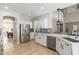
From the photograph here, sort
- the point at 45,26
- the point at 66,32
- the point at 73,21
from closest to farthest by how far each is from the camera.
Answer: the point at 73,21 < the point at 66,32 < the point at 45,26

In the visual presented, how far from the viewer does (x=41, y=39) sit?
13.7ft

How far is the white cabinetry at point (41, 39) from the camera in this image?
3.74 m

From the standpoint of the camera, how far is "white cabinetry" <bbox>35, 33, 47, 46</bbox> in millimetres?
3743

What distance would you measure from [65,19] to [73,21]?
24 centimetres

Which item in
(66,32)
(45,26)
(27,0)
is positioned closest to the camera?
(27,0)

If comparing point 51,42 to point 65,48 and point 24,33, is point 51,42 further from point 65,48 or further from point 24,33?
point 24,33

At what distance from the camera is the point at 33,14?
131 inches

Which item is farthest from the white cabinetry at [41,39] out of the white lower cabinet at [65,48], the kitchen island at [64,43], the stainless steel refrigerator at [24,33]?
the white lower cabinet at [65,48]

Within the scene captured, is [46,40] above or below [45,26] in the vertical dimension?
below

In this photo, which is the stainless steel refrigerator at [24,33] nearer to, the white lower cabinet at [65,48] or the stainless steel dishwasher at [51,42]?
the stainless steel dishwasher at [51,42]
